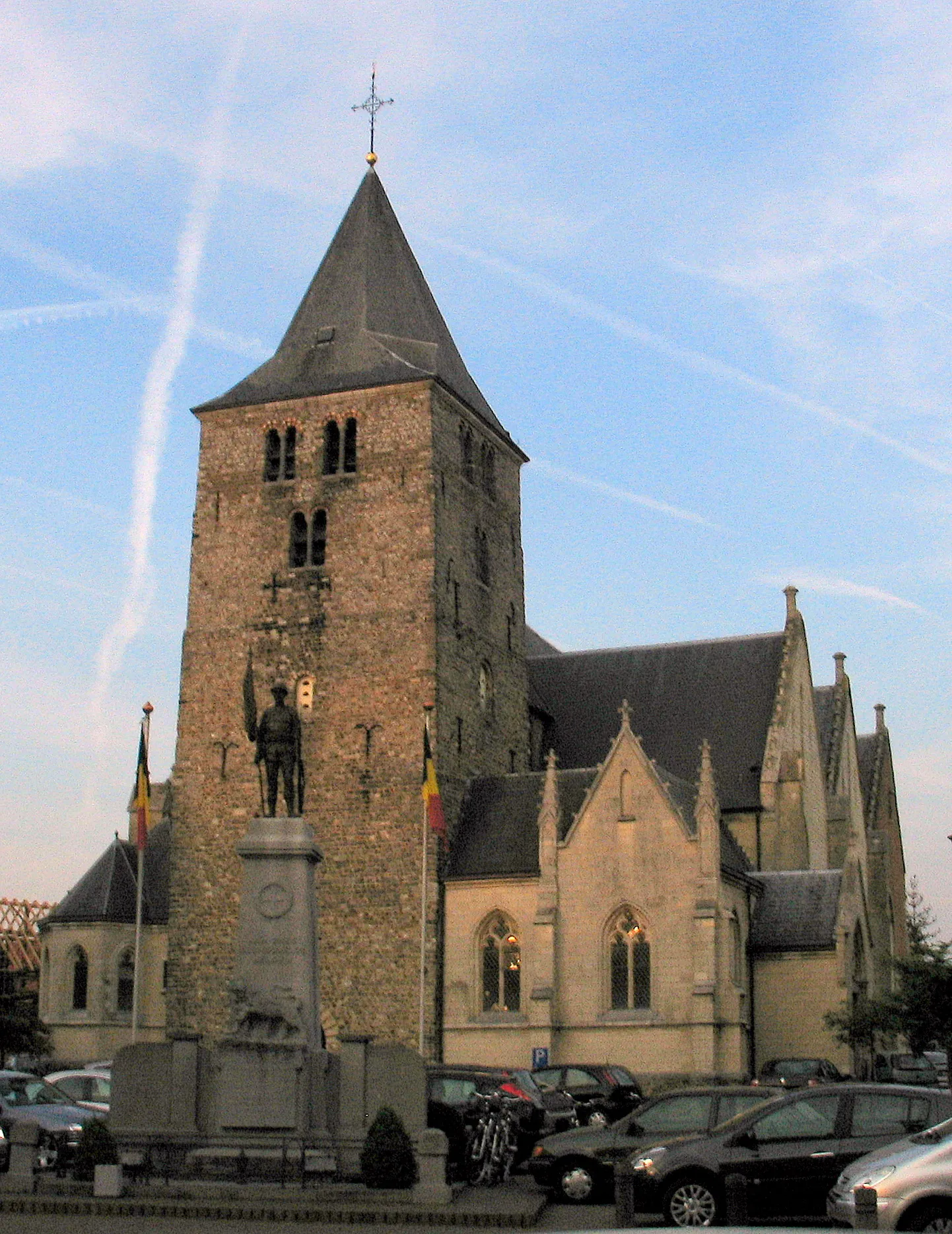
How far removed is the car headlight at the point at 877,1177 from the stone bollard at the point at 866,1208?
1018 mm

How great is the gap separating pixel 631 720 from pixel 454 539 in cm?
857

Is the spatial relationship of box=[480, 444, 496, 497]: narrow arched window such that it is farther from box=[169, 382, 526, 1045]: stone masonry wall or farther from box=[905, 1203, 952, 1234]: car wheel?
box=[905, 1203, 952, 1234]: car wheel

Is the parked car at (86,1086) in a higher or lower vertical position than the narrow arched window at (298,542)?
lower

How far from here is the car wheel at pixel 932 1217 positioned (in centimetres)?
1553

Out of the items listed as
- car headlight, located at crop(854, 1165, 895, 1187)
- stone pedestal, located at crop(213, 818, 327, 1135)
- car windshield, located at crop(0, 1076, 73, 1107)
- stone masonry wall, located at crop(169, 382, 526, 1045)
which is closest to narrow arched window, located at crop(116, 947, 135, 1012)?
stone masonry wall, located at crop(169, 382, 526, 1045)

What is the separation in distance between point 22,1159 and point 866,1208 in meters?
10.9

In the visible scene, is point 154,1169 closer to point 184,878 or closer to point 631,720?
point 184,878

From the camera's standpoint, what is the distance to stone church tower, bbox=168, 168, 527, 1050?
43.8 m

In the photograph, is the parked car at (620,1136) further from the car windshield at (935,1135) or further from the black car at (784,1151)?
the car windshield at (935,1135)

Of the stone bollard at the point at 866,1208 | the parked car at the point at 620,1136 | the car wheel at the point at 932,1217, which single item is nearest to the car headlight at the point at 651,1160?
the parked car at the point at 620,1136

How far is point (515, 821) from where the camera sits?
44.6 m

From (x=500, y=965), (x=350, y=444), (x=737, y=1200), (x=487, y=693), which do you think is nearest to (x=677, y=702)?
(x=487, y=693)

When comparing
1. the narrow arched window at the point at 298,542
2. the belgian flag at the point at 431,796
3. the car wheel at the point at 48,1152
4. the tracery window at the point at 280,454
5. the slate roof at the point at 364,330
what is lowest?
the car wheel at the point at 48,1152

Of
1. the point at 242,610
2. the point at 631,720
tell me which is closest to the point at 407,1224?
the point at 242,610
